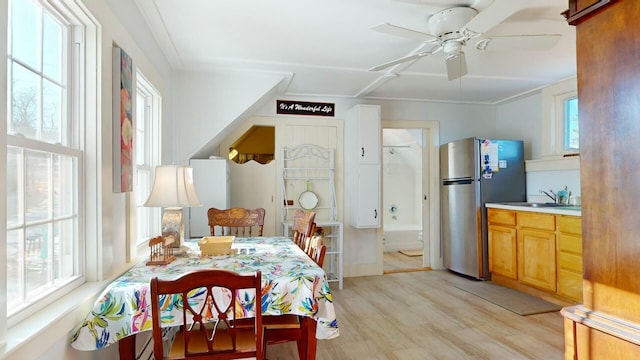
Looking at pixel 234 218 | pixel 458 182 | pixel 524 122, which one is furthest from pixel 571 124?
pixel 234 218

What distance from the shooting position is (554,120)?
4008mm

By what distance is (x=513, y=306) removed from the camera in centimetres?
331

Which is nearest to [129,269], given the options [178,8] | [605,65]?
[178,8]

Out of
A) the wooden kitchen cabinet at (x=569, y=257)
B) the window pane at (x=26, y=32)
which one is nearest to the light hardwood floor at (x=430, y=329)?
the wooden kitchen cabinet at (x=569, y=257)

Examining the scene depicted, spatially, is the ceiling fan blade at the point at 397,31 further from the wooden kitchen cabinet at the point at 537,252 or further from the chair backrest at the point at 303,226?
the wooden kitchen cabinet at the point at 537,252

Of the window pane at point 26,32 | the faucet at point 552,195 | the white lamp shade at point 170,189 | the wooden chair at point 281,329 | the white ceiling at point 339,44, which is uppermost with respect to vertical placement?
the white ceiling at point 339,44

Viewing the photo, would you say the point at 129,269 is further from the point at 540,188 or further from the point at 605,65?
the point at 540,188

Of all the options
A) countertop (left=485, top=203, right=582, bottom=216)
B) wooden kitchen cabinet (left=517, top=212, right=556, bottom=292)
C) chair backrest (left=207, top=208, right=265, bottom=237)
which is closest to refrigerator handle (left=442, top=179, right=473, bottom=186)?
countertop (left=485, top=203, right=582, bottom=216)

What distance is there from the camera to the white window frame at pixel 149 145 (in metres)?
2.52

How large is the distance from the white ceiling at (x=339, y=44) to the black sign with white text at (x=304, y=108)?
13cm

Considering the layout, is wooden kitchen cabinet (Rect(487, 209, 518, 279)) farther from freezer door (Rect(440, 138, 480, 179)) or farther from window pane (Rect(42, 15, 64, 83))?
window pane (Rect(42, 15, 64, 83))

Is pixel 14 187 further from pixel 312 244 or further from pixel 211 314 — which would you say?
pixel 312 244

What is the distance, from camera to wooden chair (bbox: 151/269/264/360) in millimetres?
1266

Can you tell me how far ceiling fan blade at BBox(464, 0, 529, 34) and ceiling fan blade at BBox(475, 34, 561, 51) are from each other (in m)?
0.28
